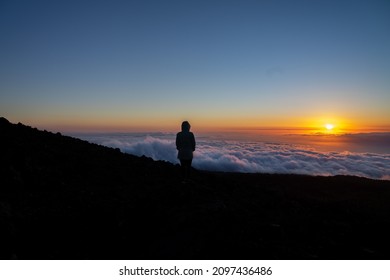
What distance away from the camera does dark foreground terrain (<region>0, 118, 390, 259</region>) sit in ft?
23.9

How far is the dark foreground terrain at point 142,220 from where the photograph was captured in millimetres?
7293

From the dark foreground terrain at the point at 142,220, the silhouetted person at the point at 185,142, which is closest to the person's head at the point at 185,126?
the silhouetted person at the point at 185,142

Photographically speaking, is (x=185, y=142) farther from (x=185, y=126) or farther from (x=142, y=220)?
(x=142, y=220)

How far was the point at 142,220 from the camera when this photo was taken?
919 centimetres

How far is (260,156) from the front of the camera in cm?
19538

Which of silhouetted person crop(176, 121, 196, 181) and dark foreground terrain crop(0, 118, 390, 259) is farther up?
silhouetted person crop(176, 121, 196, 181)

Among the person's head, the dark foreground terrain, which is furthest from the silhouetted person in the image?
the dark foreground terrain

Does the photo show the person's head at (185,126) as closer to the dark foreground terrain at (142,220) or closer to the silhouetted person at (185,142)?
the silhouetted person at (185,142)

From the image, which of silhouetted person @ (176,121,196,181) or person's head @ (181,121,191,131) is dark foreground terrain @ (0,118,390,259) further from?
person's head @ (181,121,191,131)

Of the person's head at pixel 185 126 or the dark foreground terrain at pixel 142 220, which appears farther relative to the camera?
the person's head at pixel 185 126

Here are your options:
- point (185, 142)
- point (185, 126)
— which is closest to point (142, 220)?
point (185, 142)
